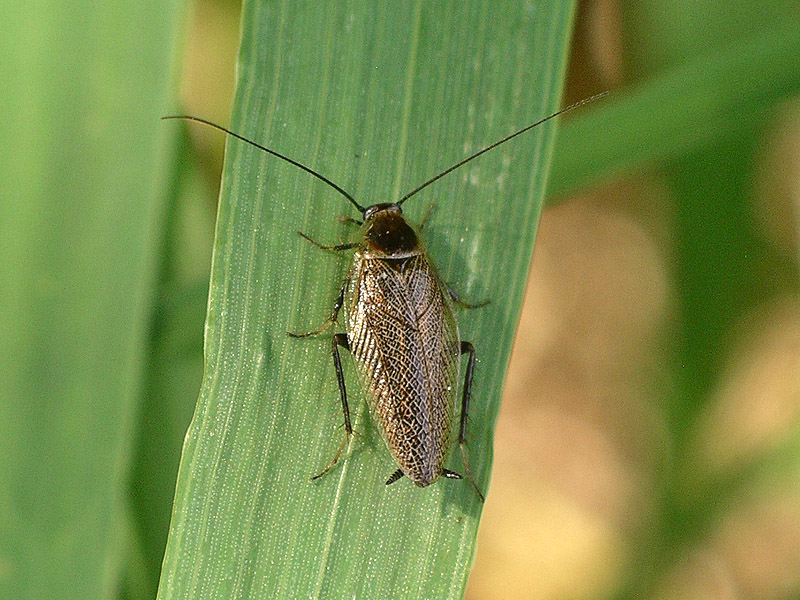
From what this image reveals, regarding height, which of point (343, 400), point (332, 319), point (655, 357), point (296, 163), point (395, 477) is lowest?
point (395, 477)

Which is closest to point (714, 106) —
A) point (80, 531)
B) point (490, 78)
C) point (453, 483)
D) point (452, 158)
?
point (490, 78)

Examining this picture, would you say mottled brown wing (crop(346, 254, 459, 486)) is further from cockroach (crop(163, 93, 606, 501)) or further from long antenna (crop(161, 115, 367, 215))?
long antenna (crop(161, 115, 367, 215))

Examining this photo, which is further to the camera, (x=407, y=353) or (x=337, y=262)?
(x=407, y=353)

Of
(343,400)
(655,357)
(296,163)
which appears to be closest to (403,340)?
(343,400)

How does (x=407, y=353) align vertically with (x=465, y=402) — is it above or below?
above

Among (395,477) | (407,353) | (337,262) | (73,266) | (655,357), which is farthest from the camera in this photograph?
(655,357)

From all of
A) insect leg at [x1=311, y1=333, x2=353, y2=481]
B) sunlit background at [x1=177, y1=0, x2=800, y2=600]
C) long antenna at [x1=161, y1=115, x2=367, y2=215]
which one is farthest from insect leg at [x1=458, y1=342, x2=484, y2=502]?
sunlit background at [x1=177, y1=0, x2=800, y2=600]

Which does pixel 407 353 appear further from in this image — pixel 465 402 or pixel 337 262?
pixel 337 262
